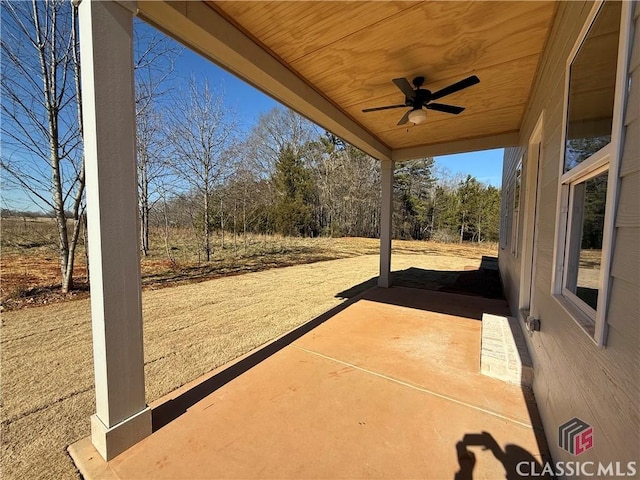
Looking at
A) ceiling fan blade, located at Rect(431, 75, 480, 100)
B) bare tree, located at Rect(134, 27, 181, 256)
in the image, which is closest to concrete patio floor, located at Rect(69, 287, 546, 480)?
ceiling fan blade, located at Rect(431, 75, 480, 100)

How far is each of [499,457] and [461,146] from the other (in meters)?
4.58

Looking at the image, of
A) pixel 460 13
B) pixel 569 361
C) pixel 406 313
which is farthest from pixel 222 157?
pixel 569 361

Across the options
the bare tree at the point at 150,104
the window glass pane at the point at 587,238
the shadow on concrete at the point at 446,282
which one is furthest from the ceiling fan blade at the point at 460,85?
the bare tree at the point at 150,104

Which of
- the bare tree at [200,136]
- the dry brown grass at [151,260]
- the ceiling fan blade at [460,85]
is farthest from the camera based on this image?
the bare tree at [200,136]

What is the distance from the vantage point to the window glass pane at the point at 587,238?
1.12 metres

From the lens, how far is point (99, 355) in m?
1.46

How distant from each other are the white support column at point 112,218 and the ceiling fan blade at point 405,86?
2033 mm

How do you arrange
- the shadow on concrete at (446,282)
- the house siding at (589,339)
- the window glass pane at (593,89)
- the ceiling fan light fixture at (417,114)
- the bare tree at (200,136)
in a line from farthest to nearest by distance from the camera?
the bare tree at (200,136) → the shadow on concrete at (446,282) → the ceiling fan light fixture at (417,114) → the window glass pane at (593,89) → the house siding at (589,339)

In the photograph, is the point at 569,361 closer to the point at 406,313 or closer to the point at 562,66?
the point at 562,66

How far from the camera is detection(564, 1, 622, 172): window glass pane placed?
1.04 m

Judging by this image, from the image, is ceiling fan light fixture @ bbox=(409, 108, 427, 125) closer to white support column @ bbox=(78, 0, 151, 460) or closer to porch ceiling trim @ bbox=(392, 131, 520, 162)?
porch ceiling trim @ bbox=(392, 131, 520, 162)

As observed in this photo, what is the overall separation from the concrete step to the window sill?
0.96 meters

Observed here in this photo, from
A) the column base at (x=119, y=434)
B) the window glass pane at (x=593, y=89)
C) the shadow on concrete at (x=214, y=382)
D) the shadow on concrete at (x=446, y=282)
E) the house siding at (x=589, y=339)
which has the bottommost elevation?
the shadow on concrete at (x=446, y=282)

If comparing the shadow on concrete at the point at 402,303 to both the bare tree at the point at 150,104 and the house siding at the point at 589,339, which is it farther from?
the bare tree at the point at 150,104
